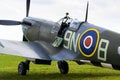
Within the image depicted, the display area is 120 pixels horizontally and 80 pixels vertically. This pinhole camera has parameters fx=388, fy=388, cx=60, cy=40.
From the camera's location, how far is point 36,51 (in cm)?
1653

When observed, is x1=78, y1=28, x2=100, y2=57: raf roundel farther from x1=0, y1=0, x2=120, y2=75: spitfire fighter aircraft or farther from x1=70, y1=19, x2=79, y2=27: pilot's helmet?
x1=70, y1=19, x2=79, y2=27: pilot's helmet

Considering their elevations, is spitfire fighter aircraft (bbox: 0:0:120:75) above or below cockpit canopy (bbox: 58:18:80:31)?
below

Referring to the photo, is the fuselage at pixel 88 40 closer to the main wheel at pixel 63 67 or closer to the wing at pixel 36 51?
the wing at pixel 36 51

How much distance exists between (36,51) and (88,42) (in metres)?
2.93

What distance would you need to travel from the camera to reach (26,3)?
20.1 meters

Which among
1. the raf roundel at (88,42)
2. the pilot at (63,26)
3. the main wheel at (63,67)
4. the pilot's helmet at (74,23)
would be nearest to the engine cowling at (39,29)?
the pilot at (63,26)

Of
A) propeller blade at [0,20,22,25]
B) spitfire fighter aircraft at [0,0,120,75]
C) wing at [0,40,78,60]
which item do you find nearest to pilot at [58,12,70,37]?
spitfire fighter aircraft at [0,0,120,75]

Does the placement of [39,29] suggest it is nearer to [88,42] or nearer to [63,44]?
[63,44]

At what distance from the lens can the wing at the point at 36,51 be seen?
607 inches

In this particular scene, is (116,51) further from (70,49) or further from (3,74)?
(3,74)

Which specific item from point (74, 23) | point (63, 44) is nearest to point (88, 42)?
point (74, 23)

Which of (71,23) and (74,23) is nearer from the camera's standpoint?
(74,23)

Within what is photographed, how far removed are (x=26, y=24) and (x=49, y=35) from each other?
2057 millimetres

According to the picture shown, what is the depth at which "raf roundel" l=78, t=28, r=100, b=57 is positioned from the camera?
559 inches
